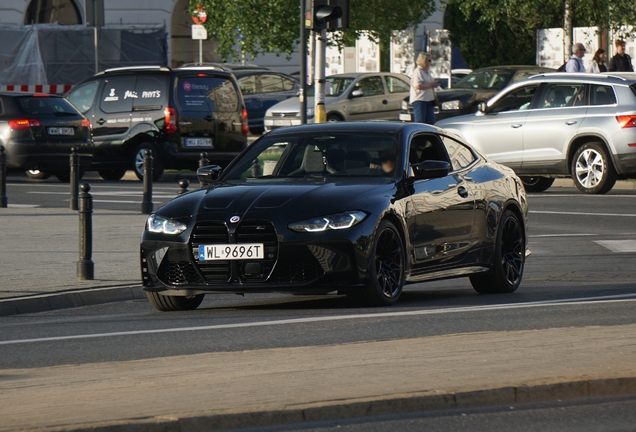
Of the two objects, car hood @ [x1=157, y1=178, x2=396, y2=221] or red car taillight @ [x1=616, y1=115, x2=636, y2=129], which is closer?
car hood @ [x1=157, y1=178, x2=396, y2=221]

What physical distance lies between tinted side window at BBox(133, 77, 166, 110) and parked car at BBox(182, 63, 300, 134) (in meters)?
10.7

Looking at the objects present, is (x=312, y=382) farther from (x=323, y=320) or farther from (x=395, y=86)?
(x=395, y=86)

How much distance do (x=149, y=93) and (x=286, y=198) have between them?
53.2ft

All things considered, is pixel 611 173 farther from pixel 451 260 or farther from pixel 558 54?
pixel 558 54

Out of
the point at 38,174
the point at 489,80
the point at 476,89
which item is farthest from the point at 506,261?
the point at 489,80

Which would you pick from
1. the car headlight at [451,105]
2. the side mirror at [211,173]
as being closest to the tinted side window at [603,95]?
the car headlight at [451,105]

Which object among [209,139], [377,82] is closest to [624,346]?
[209,139]

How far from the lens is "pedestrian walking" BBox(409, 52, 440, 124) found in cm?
2744

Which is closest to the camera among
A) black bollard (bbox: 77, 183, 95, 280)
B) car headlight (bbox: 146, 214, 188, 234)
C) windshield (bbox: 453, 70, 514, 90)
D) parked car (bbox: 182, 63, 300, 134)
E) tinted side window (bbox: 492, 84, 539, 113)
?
car headlight (bbox: 146, 214, 188, 234)

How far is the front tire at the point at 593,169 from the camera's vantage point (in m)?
22.7

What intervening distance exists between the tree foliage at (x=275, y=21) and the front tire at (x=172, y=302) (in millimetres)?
31907

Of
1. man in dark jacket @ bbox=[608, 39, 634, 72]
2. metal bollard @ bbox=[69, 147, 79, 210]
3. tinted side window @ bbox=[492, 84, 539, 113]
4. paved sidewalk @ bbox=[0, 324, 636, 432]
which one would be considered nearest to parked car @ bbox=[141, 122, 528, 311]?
paved sidewalk @ bbox=[0, 324, 636, 432]

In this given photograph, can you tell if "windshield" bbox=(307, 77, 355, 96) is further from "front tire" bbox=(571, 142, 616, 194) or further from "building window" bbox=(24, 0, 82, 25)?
"building window" bbox=(24, 0, 82, 25)

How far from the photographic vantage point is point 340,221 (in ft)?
33.6
